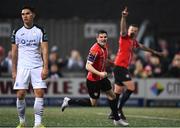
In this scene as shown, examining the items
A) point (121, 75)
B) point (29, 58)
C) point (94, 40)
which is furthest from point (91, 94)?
point (94, 40)

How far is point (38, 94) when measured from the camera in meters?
14.7

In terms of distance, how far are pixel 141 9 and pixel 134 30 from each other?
47.0 ft

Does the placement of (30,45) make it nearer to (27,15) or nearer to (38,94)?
(27,15)

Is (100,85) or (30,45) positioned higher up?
(30,45)

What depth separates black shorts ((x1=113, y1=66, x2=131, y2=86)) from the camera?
61.5 feet

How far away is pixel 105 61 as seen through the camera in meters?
16.9

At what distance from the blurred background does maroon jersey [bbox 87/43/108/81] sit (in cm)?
919

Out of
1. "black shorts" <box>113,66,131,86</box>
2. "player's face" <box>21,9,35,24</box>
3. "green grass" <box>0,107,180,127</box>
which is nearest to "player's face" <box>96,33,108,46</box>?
"green grass" <box>0,107,180,127</box>

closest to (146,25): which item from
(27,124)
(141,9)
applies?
(141,9)

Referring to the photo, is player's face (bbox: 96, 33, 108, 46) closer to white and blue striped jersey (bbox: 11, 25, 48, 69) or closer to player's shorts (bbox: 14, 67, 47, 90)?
white and blue striped jersey (bbox: 11, 25, 48, 69)

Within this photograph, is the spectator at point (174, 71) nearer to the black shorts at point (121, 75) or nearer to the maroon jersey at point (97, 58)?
the black shorts at point (121, 75)

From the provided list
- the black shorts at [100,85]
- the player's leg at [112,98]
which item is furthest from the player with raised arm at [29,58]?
the player's leg at [112,98]

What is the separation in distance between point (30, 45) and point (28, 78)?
0.65 m

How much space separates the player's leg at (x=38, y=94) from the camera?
48.0 ft
